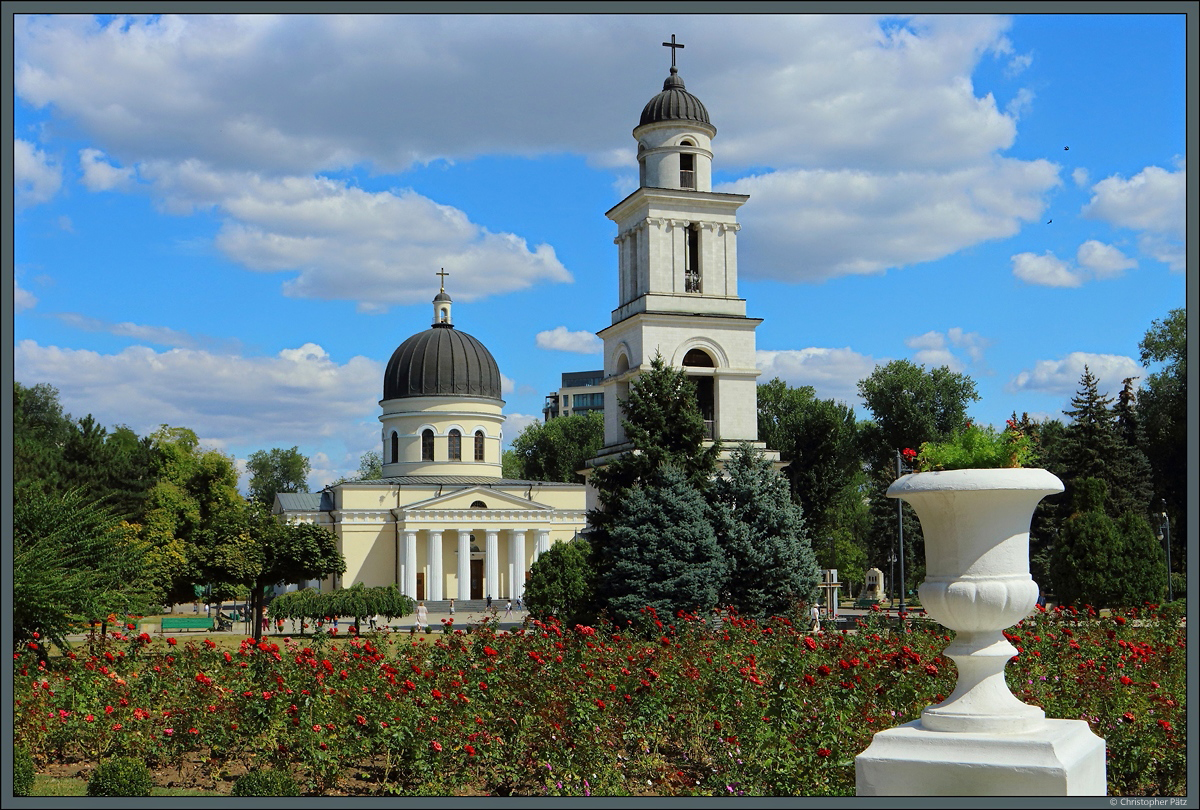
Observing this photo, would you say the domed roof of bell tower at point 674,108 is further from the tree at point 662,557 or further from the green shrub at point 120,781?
the green shrub at point 120,781

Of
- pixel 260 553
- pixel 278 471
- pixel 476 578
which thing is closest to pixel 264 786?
pixel 260 553

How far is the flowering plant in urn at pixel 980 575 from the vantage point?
5.64 m

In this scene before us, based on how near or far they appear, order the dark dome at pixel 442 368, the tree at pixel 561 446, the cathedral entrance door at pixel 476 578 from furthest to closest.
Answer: the tree at pixel 561 446 → the dark dome at pixel 442 368 → the cathedral entrance door at pixel 476 578

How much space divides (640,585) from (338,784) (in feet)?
37.3

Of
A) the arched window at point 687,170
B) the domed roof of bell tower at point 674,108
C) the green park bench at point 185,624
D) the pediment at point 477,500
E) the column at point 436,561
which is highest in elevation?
the domed roof of bell tower at point 674,108

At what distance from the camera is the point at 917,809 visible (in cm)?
518

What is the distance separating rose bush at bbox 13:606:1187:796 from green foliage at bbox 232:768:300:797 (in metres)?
0.45

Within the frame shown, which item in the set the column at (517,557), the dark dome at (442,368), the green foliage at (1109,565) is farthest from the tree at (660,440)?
the dark dome at (442,368)

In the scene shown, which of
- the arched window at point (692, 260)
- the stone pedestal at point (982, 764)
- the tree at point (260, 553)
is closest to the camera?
the stone pedestal at point (982, 764)

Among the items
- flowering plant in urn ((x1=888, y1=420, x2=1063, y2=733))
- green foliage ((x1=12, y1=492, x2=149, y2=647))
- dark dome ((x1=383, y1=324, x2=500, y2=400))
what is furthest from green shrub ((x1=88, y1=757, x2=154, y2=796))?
dark dome ((x1=383, y1=324, x2=500, y2=400))

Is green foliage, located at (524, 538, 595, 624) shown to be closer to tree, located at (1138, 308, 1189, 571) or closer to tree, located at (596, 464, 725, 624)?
tree, located at (596, 464, 725, 624)

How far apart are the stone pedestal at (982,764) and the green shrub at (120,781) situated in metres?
5.75

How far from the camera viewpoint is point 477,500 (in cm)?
5684

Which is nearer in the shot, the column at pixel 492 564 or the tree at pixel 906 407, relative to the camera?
the column at pixel 492 564
